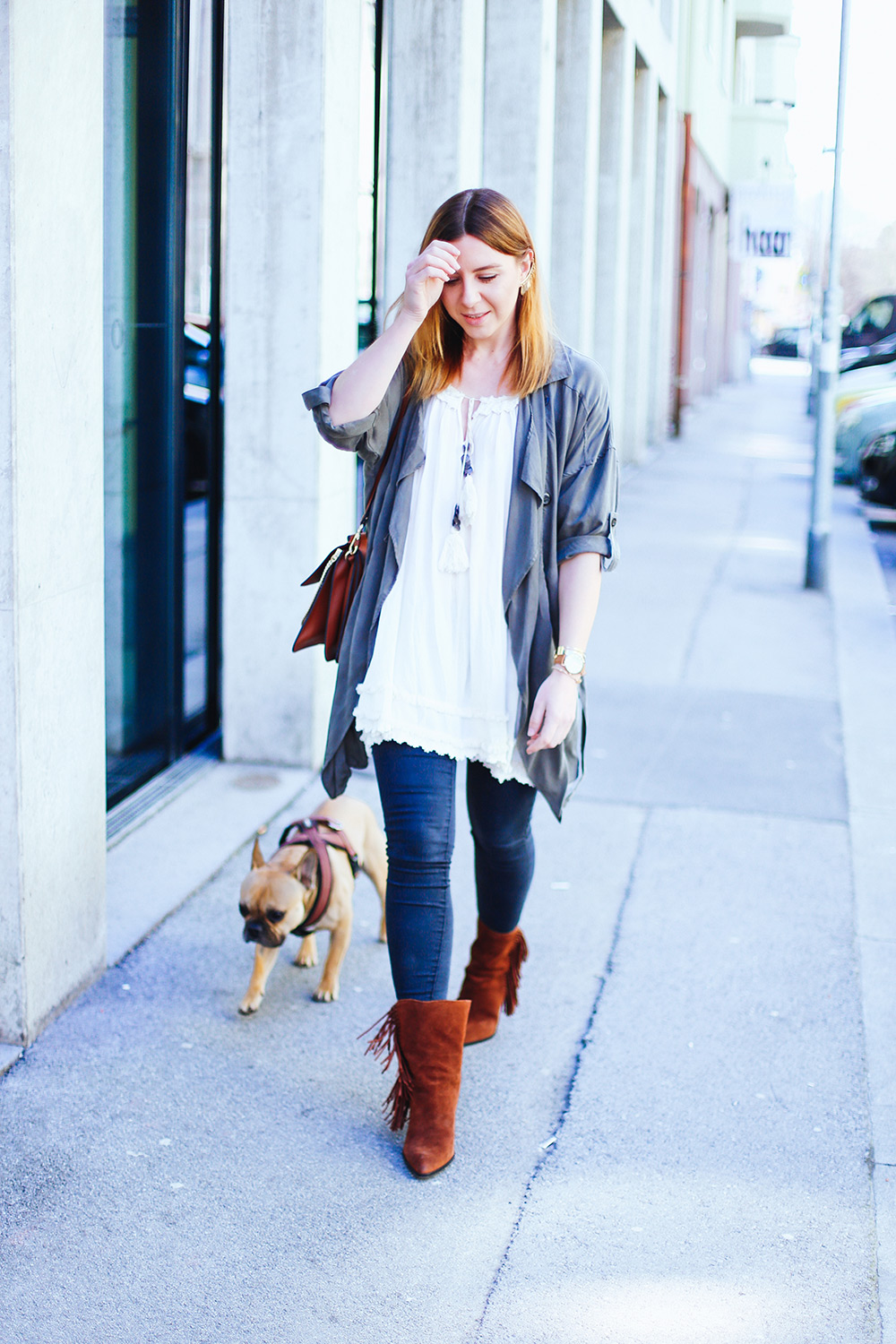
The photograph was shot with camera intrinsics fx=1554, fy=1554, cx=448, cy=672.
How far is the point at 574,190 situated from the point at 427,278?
439 inches

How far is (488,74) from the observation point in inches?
366

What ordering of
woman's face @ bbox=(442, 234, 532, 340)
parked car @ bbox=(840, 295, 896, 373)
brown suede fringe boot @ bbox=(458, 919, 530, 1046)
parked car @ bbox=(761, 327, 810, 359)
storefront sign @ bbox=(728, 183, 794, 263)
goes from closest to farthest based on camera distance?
woman's face @ bbox=(442, 234, 532, 340) → brown suede fringe boot @ bbox=(458, 919, 530, 1046) → storefront sign @ bbox=(728, 183, 794, 263) → parked car @ bbox=(840, 295, 896, 373) → parked car @ bbox=(761, 327, 810, 359)

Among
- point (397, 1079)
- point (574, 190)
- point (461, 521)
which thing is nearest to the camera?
point (461, 521)

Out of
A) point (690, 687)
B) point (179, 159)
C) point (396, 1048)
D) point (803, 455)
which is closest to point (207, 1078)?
point (396, 1048)

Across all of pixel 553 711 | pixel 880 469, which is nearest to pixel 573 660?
pixel 553 711

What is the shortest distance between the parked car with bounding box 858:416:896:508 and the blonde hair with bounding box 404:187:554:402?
41.9ft

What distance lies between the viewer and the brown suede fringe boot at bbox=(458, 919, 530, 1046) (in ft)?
12.8

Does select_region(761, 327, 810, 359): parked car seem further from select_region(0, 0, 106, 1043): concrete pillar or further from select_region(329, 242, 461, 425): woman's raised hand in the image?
select_region(329, 242, 461, 425): woman's raised hand

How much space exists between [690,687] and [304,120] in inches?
141

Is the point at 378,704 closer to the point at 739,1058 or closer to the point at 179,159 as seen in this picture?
the point at 739,1058

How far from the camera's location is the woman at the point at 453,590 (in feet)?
10.9

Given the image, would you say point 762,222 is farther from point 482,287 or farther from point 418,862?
point 418,862

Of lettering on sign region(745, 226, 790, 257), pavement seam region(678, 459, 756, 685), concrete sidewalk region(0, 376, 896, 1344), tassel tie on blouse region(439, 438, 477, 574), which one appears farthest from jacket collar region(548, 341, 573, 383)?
lettering on sign region(745, 226, 790, 257)

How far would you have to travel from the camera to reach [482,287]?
3.21 m
